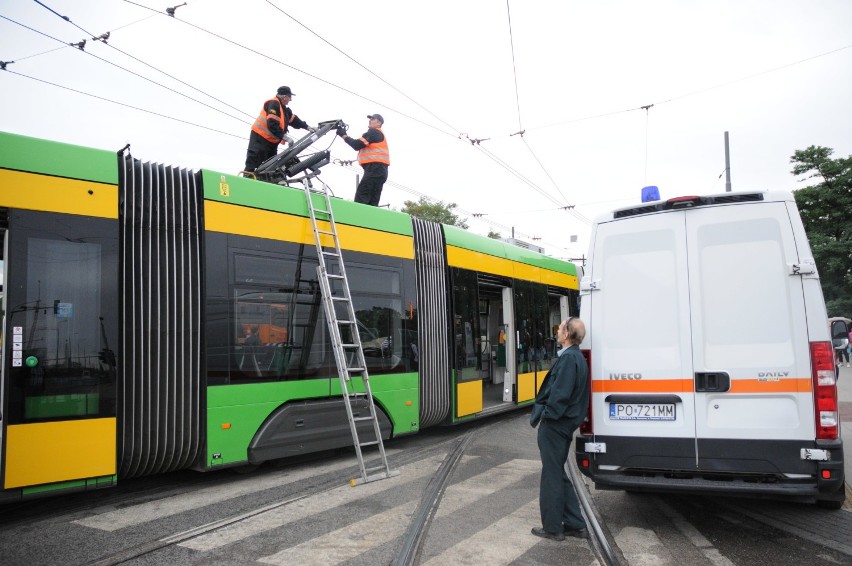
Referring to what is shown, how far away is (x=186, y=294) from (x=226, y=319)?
0.49 m

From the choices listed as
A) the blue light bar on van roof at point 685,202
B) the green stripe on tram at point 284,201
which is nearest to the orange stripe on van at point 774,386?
the blue light bar on van roof at point 685,202

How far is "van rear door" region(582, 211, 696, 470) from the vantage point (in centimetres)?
493

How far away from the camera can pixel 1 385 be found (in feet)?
16.4

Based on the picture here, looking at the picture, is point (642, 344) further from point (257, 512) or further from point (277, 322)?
point (277, 322)

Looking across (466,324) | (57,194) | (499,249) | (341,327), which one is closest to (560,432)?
(341,327)

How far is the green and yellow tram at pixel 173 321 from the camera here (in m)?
5.25

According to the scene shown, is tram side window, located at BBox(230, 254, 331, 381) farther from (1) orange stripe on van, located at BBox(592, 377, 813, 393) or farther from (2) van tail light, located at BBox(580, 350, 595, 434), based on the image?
(1) orange stripe on van, located at BBox(592, 377, 813, 393)

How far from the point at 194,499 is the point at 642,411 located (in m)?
4.30

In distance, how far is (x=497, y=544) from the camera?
477cm

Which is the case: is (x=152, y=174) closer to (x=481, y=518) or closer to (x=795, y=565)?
(x=481, y=518)

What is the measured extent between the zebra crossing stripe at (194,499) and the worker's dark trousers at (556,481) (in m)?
3.15

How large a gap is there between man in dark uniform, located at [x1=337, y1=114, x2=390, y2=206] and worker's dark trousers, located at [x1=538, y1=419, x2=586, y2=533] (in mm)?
5723

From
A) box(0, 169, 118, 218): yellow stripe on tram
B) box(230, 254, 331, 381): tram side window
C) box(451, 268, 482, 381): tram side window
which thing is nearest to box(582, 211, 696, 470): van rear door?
box(230, 254, 331, 381): tram side window

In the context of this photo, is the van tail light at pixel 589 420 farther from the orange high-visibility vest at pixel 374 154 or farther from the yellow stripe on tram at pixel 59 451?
the orange high-visibility vest at pixel 374 154
